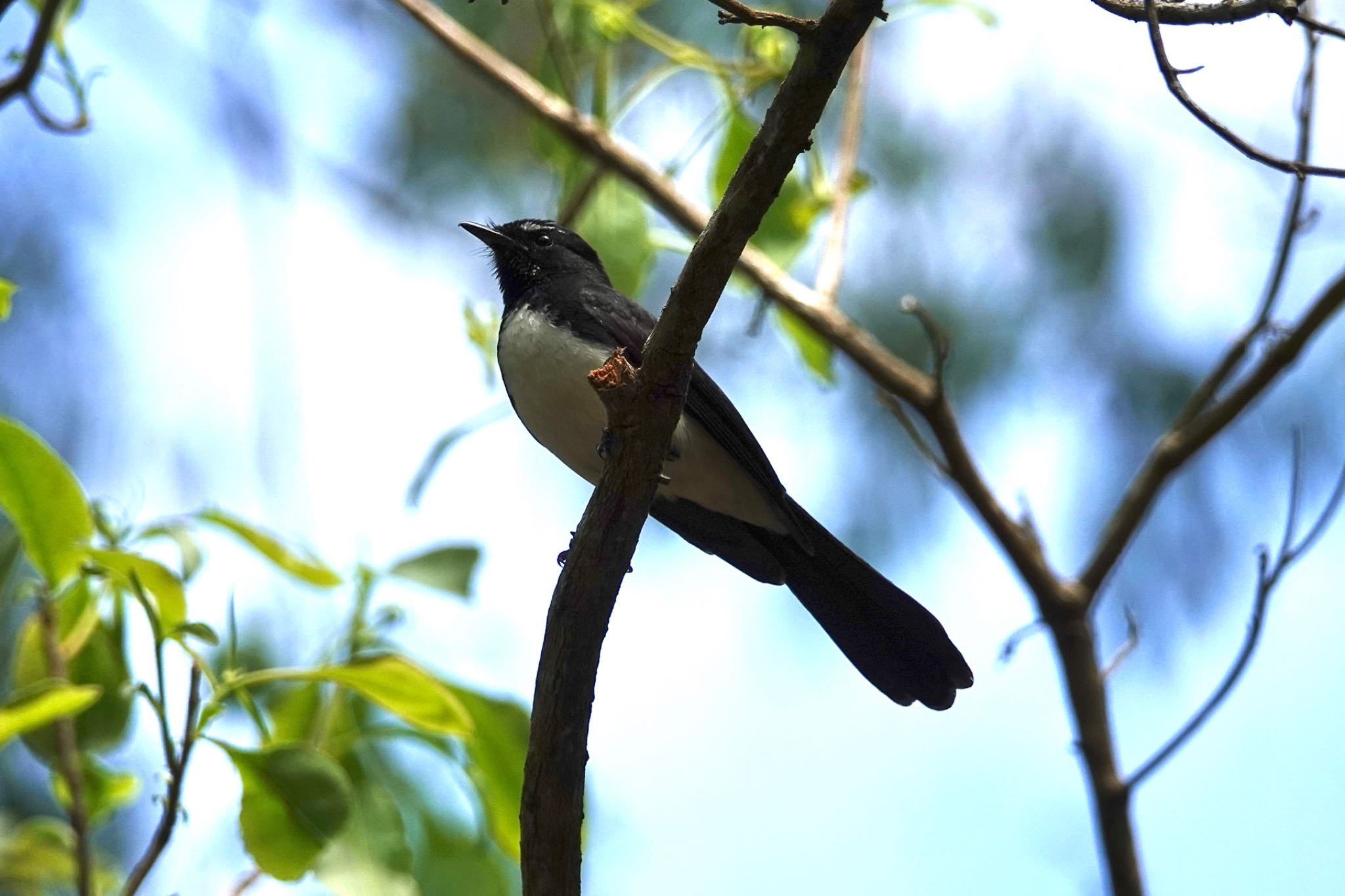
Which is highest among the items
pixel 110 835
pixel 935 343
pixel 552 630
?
pixel 935 343

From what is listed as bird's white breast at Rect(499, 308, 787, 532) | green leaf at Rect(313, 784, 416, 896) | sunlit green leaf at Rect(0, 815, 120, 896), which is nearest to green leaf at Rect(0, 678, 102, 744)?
green leaf at Rect(313, 784, 416, 896)

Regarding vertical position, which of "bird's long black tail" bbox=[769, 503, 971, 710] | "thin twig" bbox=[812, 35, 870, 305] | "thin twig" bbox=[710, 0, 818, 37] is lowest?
→ "bird's long black tail" bbox=[769, 503, 971, 710]

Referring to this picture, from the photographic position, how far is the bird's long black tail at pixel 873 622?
3785 millimetres

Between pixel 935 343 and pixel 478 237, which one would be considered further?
pixel 478 237

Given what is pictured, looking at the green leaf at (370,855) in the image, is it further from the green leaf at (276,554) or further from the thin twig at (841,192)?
the thin twig at (841,192)

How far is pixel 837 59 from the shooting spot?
84.8 inches

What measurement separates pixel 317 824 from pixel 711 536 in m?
1.67

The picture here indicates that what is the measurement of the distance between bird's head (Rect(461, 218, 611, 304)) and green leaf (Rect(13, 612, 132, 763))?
1.83 meters

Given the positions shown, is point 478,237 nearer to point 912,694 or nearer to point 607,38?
point 607,38

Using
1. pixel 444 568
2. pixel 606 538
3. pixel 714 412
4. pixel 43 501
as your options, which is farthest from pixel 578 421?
pixel 43 501

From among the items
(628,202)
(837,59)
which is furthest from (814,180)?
(837,59)

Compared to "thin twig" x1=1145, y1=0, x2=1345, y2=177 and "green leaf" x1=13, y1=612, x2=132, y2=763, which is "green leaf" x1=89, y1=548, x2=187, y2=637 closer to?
"green leaf" x1=13, y1=612, x2=132, y2=763

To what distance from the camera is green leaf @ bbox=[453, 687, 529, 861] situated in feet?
10.3

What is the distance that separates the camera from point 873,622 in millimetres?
3889
